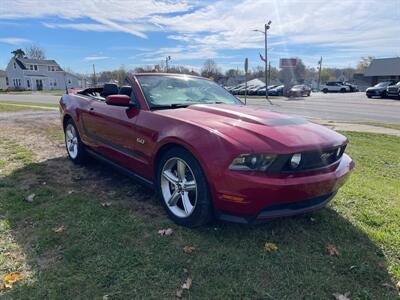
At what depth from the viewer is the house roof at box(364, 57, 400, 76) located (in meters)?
57.1

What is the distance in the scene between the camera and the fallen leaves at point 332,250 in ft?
9.69

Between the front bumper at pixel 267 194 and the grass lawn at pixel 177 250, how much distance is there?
1.26 ft

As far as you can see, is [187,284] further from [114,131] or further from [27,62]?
[27,62]

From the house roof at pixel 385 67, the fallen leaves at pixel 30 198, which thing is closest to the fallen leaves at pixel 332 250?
the fallen leaves at pixel 30 198

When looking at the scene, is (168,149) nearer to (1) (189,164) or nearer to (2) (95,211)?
(1) (189,164)

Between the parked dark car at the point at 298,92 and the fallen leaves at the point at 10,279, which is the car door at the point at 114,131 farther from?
the parked dark car at the point at 298,92

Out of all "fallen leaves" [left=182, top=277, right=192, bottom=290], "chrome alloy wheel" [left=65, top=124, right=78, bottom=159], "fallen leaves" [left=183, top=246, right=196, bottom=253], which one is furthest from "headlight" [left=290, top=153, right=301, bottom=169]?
"chrome alloy wheel" [left=65, top=124, right=78, bottom=159]

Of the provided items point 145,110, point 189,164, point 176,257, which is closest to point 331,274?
point 176,257

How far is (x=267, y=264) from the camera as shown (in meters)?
2.78

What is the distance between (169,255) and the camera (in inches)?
114

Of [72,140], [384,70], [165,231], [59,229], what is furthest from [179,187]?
[384,70]

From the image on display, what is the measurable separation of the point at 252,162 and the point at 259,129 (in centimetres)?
40

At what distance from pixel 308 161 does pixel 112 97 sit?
7.49 feet

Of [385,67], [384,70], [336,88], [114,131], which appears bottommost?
[336,88]
